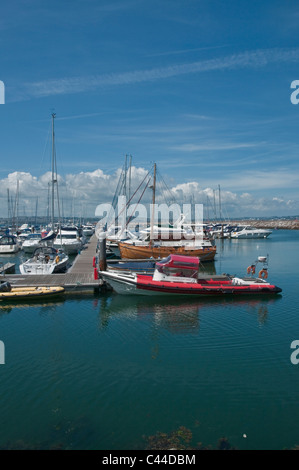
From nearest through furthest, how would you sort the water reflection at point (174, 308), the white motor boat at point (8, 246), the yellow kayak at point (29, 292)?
the water reflection at point (174, 308) < the yellow kayak at point (29, 292) < the white motor boat at point (8, 246)

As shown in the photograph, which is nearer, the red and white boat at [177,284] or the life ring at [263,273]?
the red and white boat at [177,284]

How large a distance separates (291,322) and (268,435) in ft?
37.9

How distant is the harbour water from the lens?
33.0 feet

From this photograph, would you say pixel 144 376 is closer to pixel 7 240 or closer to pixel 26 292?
pixel 26 292

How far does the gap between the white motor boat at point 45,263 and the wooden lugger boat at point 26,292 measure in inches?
220

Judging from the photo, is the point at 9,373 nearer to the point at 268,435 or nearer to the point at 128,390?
the point at 128,390

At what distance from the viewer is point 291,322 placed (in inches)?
802

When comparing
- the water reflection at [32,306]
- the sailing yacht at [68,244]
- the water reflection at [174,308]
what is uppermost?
the sailing yacht at [68,244]

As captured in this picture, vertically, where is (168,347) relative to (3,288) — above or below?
below

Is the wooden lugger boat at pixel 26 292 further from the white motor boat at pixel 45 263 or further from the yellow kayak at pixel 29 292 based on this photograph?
the white motor boat at pixel 45 263

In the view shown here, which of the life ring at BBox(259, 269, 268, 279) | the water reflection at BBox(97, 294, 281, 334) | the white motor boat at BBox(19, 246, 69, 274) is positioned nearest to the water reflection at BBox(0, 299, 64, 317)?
the water reflection at BBox(97, 294, 281, 334)

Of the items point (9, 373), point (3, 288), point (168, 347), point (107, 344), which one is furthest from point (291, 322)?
point (3, 288)

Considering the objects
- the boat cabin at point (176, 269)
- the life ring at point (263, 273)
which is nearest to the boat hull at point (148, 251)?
the life ring at point (263, 273)

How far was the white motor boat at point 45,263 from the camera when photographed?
30.1 metres
